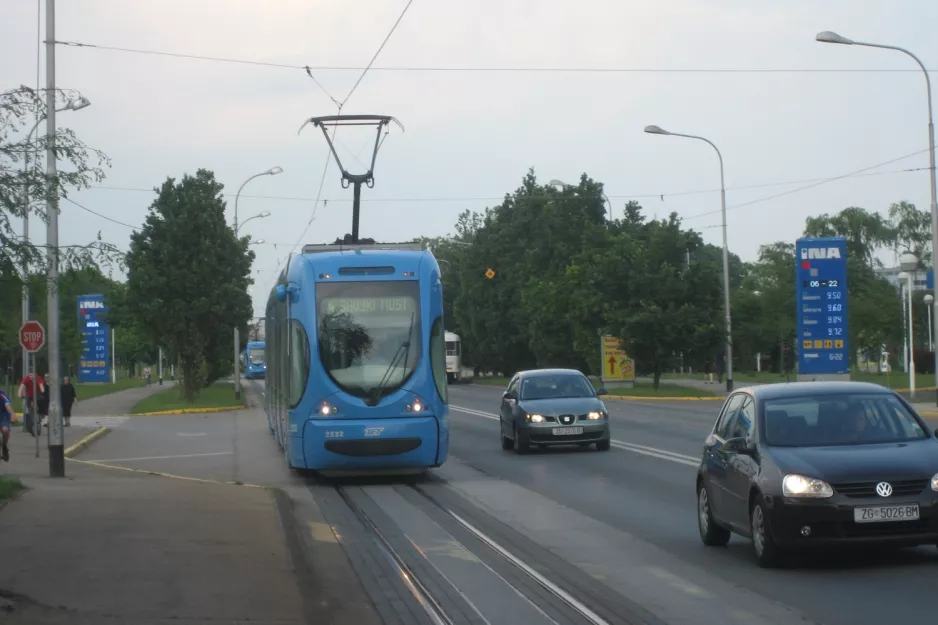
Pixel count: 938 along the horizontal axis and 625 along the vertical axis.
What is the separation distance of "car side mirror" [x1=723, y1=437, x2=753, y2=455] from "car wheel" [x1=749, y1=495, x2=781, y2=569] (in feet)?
1.60

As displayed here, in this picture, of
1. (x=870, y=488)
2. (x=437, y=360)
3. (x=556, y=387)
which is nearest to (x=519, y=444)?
(x=556, y=387)

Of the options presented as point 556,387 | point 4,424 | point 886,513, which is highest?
point 556,387

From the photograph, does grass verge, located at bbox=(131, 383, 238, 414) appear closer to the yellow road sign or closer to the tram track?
the yellow road sign

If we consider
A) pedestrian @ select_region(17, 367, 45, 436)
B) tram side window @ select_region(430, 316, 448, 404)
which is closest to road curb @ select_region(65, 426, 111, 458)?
pedestrian @ select_region(17, 367, 45, 436)

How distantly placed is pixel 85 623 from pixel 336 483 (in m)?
12.2

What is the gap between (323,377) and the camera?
1908 centimetres

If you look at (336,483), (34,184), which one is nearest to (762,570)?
(34,184)

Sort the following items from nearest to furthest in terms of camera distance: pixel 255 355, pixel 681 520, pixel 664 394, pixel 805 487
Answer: pixel 805 487, pixel 681 520, pixel 664 394, pixel 255 355

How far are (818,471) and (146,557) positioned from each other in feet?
17.7

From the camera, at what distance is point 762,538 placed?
10.5 m

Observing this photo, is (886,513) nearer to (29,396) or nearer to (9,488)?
(9,488)

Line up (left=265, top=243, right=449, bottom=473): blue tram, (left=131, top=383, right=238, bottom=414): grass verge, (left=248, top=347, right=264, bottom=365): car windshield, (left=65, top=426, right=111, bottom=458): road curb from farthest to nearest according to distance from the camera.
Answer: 1. (left=248, top=347, right=264, bottom=365): car windshield
2. (left=131, top=383, right=238, bottom=414): grass verge
3. (left=65, top=426, right=111, bottom=458): road curb
4. (left=265, top=243, right=449, bottom=473): blue tram

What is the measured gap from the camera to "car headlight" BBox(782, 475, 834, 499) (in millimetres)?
10000

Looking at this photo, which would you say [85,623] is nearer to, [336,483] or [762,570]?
[762,570]
